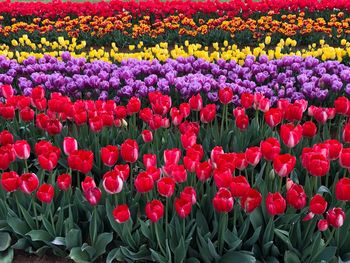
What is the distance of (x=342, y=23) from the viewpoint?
32.6 ft

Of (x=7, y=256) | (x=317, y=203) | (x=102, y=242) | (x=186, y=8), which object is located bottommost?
(x=7, y=256)

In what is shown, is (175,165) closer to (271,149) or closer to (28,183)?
(271,149)

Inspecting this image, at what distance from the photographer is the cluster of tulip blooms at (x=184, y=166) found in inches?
109

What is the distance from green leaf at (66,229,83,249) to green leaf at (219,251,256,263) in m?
0.89

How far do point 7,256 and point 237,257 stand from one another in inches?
57.3

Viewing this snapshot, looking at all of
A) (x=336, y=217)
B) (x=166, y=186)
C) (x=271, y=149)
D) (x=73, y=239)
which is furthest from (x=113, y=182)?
(x=336, y=217)

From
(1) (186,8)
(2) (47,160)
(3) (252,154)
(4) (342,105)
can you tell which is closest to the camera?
(3) (252,154)

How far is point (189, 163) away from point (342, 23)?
26.3 ft

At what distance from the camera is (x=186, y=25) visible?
1030cm

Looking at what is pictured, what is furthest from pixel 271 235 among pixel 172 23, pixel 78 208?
pixel 172 23

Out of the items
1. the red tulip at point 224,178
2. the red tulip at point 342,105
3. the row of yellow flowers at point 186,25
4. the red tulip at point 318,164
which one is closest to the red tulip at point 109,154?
the red tulip at point 224,178

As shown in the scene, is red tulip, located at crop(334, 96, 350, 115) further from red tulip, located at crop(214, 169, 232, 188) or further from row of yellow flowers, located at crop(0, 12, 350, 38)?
row of yellow flowers, located at crop(0, 12, 350, 38)

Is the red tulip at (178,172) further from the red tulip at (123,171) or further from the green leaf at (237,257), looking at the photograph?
the green leaf at (237,257)

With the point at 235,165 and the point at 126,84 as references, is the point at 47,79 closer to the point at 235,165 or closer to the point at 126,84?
the point at 126,84
